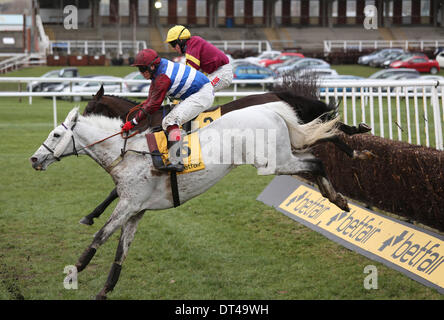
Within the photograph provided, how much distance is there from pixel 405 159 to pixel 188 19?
41.6 meters

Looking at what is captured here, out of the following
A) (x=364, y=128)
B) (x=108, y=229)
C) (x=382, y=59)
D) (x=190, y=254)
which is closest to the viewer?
(x=108, y=229)

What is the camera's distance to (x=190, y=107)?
5230 millimetres

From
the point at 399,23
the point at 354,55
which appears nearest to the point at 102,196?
the point at 354,55

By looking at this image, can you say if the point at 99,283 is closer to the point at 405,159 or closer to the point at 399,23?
the point at 405,159

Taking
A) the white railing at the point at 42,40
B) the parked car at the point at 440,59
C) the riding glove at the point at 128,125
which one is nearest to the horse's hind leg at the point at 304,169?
the riding glove at the point at 128,125

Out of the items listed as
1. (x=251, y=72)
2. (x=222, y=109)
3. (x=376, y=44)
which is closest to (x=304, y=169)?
(x=222, y=109)

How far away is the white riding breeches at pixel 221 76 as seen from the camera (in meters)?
5.96

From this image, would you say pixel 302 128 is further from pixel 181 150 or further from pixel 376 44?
pixel 376 44

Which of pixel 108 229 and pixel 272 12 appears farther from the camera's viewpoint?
pixel 272 12

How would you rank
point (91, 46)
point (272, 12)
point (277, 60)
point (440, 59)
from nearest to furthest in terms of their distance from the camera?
point (277, 60)
point (440, 59)
point (91, 46)
point (272, 12)

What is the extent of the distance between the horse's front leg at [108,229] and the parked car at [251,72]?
2261cm

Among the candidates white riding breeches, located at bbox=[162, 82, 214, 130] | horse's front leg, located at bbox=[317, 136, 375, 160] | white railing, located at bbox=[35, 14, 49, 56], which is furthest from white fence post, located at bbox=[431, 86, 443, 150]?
white railing, located at bbox=[35, 14, 49, 56]

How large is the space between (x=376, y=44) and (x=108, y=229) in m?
37.5

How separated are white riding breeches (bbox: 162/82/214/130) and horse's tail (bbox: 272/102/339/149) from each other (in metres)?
0.67
